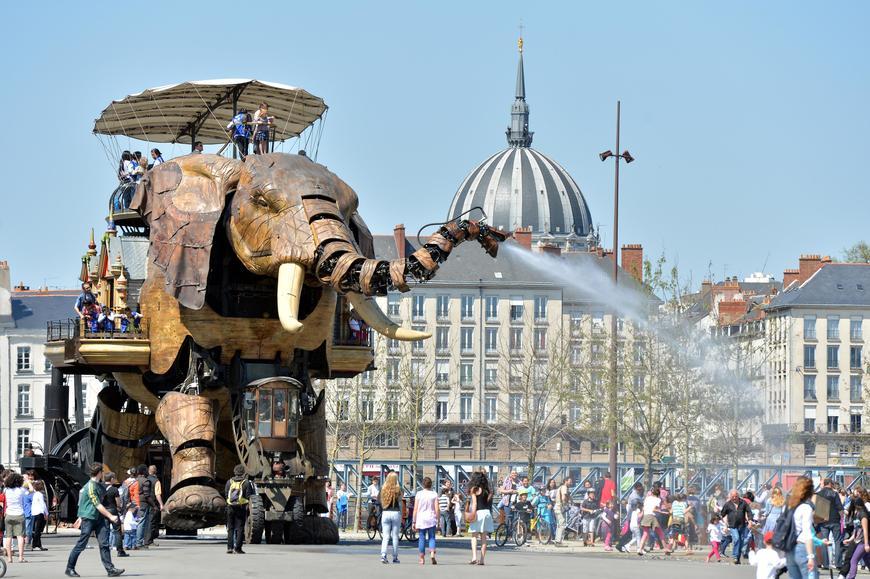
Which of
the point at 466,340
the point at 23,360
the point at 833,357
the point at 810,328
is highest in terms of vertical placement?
the point at 810,328

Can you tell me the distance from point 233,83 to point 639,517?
40.2ft

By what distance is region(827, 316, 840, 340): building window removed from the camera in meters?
116

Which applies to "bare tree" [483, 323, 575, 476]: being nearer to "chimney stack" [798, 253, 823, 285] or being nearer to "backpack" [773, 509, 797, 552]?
"chimney stack" [798, 253, 823, 285]

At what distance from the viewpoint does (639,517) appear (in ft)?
136

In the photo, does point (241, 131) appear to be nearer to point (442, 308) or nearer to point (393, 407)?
point (393, 407)

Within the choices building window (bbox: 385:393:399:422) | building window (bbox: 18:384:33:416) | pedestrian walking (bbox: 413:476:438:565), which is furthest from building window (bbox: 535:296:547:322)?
pedestrian walking (bbox: 413:476:438:565)

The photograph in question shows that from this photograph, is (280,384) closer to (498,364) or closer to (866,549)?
(866,549)

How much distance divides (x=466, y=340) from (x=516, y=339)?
3186mm

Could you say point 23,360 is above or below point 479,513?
above

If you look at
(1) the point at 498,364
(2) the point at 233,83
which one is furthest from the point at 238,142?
(1) the point at 498,364

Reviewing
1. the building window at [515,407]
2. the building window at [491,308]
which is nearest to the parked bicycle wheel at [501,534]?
the building window at [515,407]

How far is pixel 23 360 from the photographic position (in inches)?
4476

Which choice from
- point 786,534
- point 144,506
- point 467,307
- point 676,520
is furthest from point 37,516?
point 467,307

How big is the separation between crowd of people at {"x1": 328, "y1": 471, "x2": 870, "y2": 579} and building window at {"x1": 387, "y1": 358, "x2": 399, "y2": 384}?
48.4m
